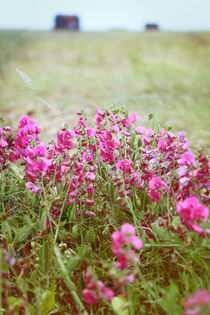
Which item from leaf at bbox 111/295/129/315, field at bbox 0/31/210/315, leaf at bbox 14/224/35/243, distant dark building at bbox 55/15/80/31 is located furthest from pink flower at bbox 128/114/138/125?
distant dark building at bbox 55/15/80/31

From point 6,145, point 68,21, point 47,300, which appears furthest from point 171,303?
point 68,21

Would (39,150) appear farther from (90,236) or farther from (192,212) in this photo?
(192,212)

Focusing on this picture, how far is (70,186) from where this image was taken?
1497 millimetres

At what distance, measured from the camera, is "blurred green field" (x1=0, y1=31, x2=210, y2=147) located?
527 cm

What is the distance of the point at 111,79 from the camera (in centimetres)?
919

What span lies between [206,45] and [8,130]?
13224 mm

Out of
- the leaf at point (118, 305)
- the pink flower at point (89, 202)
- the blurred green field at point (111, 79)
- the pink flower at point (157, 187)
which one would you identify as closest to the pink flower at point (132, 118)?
the blurred green field at point (111, 79)

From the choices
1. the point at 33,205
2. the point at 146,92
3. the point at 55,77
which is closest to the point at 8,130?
the point at 33,205

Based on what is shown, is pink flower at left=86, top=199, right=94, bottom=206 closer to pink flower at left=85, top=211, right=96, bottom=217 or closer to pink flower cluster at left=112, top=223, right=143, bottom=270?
pink flower at left=85, top=211, right=96, bottom=217

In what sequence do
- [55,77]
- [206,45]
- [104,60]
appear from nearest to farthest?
[55,77]
[104,60]
[206,45]

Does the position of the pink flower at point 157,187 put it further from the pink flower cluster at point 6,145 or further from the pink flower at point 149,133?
the pink flower cluster at point 6,145

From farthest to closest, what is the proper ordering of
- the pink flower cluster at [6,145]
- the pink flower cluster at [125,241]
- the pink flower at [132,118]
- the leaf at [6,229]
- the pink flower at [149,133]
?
the pink flower at [132,118] → the pink flower at [149,133] → the pink flower cluster at [6,145] → the leaf at [6,229] → the pink flower cluster at [125,241]

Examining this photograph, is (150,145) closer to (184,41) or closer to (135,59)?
(135,59)

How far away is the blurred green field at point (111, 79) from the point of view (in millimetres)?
5273
